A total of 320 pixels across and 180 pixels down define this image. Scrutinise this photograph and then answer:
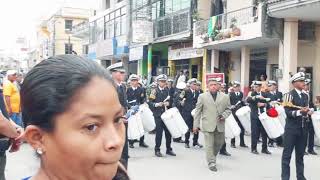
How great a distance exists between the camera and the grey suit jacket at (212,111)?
8.16 m

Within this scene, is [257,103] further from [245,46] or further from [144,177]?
[245,46]

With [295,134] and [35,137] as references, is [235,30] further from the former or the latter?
[35,137]

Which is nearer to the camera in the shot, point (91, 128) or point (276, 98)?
point (91, 128)

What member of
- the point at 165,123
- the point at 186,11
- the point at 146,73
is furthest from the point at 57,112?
the point at 146,73

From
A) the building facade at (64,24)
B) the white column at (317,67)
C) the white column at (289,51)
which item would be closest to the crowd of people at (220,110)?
the white column at (289,51)

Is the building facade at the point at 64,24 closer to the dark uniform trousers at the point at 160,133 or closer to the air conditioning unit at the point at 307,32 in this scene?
the air conditioning unit at the point at 307,32

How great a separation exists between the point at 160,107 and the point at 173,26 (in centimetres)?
1301

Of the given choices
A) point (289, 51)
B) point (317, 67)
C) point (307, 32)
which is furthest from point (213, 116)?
point (307, 32)

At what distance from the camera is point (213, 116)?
26.9 ft

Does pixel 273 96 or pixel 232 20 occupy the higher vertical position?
pixel 232 20

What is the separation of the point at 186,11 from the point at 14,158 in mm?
14607

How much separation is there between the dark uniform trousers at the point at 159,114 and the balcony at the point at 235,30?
239 inches

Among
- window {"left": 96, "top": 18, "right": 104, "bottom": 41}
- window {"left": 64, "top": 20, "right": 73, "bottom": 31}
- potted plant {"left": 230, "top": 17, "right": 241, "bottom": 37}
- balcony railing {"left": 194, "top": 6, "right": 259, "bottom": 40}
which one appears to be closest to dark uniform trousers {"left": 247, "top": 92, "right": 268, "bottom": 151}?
balcony railing {"left": 194, "top": 6, "right": 259, "bottom": 40}

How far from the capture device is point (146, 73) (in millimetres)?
28219
